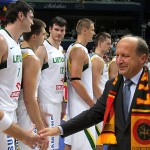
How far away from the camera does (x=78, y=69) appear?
5309 millimetres

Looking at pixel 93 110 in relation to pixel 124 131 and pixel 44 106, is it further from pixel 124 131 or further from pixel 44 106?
pixel 44 106

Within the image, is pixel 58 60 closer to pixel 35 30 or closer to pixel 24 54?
pixel 35 30

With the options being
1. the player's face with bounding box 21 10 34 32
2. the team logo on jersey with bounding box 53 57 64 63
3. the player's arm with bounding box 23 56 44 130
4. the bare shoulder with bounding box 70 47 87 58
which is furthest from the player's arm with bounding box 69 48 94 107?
the player's face with bounding box 21 10 34 32

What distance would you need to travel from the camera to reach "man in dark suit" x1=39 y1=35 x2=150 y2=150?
2648 mm

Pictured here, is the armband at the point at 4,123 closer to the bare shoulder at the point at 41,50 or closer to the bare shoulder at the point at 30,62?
the bare shoulder at the point at 30,62

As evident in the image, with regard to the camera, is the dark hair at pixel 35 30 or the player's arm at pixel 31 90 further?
the dark hair at pixel 35 30

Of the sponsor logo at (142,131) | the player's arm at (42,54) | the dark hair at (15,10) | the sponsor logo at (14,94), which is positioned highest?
the dark hair at (15,10)

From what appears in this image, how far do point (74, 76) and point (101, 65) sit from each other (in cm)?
88

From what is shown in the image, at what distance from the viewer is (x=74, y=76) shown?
17.4 ft

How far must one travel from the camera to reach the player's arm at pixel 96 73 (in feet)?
19.3

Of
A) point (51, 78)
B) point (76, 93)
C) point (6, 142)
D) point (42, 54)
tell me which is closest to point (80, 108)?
point (76, 93)

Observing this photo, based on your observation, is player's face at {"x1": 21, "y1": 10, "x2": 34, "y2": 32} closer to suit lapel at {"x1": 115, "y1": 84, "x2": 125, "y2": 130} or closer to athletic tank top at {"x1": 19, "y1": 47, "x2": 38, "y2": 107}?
athletic tank top at {"x1": 19, "y1": 47, "x2": 38, "y2": 107}

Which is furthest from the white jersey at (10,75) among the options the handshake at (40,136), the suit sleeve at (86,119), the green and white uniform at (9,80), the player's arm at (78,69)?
the player's arm at (78,69)

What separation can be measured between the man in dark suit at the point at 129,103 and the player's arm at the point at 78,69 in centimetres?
240
